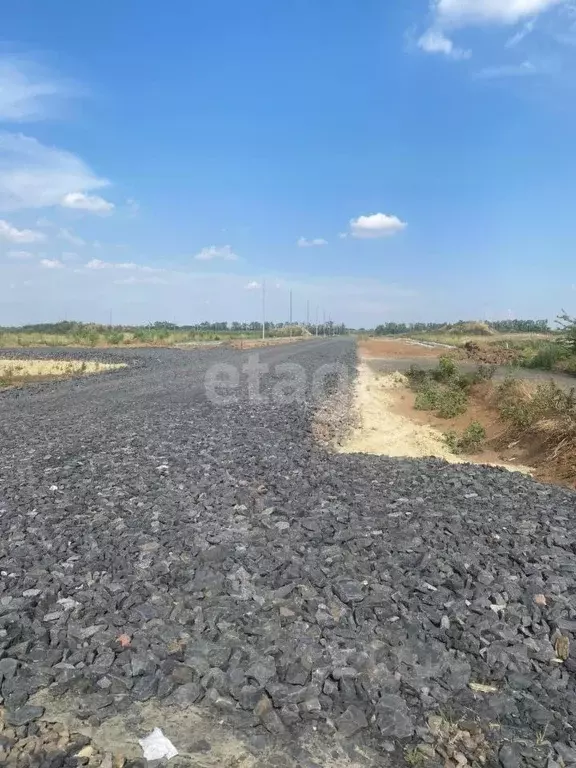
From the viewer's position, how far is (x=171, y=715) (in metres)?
3.24

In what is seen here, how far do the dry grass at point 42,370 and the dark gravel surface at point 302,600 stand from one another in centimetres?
1750

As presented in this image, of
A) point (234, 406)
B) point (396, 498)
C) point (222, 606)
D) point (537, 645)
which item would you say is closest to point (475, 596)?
point (537, 645)

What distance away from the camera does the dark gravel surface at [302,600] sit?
3314 mm

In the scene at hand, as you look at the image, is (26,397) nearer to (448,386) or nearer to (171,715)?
(448,386)

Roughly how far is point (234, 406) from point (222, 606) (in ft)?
33.3

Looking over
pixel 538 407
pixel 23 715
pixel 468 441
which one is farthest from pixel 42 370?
pixel 23 715

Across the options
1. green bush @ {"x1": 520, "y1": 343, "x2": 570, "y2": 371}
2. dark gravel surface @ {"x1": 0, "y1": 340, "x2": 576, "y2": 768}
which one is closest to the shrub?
green bush @ {"x1": 520, "y1": 343, "x2": 570, "y2": 371}

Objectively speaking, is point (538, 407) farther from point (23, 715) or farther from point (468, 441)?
point (23, 715)

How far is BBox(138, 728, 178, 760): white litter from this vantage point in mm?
2936

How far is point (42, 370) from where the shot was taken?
1108 inches

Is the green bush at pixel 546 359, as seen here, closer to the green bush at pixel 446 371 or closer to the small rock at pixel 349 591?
the green bush at pixel 446 371

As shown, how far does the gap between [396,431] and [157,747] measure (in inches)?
455

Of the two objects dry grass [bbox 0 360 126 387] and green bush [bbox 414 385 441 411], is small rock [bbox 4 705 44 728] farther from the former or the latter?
dry grass [bbox 0 360 126 387]

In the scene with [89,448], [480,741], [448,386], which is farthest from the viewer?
[448,386]
